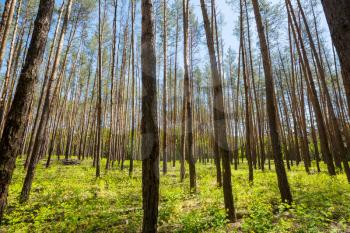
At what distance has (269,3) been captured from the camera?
464 inches

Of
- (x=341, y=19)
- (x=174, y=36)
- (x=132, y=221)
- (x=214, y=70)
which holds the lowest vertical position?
(x=132, y=221)

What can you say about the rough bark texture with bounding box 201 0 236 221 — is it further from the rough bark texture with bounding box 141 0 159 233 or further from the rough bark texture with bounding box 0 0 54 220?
the rough bark texture with bounding box 0 0 54 220

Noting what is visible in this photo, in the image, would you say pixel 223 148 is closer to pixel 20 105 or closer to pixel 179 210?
pixel 179 210

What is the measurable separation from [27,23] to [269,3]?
17.0 m

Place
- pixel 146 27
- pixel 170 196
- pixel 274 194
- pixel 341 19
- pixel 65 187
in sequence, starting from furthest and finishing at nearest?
pixel 65 187, pixel 274 194, pixel 170 196, pixel 146 27, pixel 341 19

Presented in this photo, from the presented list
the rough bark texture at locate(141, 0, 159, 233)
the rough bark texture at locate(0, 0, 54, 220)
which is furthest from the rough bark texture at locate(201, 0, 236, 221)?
the rough bark texture at locate(0, 0, 54, 220)

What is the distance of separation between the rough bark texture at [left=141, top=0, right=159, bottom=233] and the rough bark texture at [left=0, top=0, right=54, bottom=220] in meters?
1.95

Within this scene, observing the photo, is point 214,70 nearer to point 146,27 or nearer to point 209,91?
point 146,27

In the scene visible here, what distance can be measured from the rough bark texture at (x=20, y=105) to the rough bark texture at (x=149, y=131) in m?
1.95

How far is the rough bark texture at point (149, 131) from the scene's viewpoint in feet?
9.45

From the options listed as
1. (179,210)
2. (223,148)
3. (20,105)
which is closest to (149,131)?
(223,148)

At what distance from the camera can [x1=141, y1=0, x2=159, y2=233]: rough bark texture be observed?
9.45 feet

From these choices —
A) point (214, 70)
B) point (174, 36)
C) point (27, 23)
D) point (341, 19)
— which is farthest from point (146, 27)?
point (27, 23)

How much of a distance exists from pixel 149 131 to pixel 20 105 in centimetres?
221
